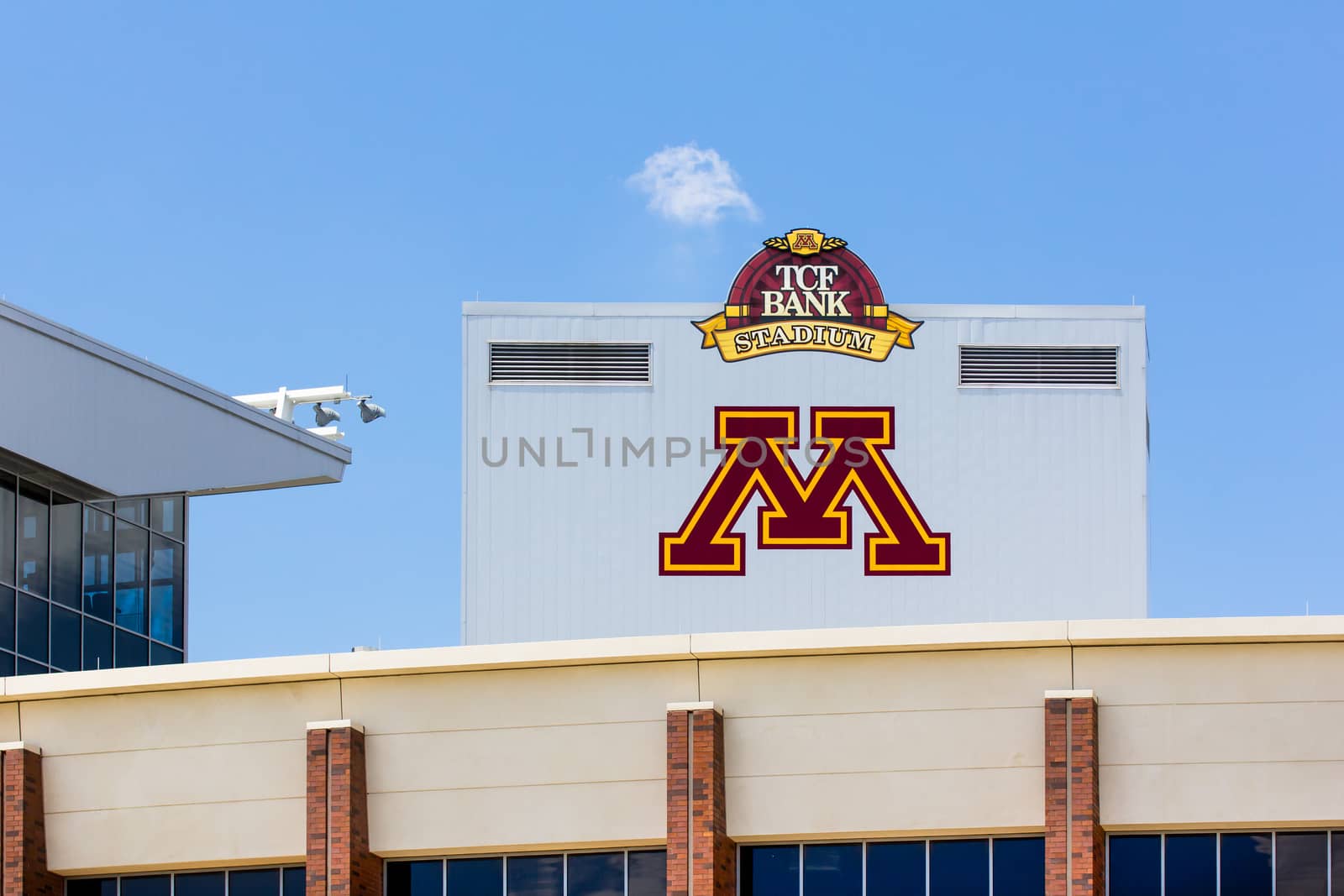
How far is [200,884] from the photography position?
30.9m

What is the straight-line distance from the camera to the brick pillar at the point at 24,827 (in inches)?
1211

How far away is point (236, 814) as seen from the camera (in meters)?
30.5

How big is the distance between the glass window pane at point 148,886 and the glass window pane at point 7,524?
26.1 ft

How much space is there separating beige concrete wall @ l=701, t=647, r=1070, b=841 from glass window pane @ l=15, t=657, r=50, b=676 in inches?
527

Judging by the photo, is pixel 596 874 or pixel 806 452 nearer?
pixel 596 874

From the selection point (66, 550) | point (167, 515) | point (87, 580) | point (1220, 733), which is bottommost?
point (1220, 733)

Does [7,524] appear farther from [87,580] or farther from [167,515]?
[167,515]

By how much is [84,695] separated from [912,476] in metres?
17.7

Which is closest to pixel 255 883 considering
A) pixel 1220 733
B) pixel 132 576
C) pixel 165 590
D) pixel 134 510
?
pixel 132 576

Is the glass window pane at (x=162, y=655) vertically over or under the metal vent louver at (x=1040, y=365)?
under

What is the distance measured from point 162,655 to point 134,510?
273 centimetres

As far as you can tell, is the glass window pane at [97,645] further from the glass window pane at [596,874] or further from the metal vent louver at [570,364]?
the glass window pane at [596,874]

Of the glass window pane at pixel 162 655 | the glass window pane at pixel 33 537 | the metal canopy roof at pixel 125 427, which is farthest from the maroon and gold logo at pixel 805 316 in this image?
the glass window pane at pixel 33 537

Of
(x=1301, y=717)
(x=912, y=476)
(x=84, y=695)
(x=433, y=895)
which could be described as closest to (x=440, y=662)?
(x=433, y=895)
